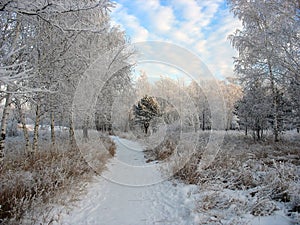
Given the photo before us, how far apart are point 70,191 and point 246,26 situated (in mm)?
13097

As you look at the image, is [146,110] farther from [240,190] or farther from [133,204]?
[133,204]

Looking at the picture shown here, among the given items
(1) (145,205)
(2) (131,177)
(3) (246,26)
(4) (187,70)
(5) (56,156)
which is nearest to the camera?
(1) (145,205)

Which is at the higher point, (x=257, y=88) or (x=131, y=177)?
(x=257, y=88)

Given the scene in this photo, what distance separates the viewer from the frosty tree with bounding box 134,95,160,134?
2480cm

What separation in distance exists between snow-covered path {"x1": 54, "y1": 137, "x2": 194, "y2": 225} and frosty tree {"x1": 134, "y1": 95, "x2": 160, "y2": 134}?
18.8 m

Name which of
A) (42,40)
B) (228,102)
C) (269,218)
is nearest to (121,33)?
(42,40)

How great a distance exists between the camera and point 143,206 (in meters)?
4.16

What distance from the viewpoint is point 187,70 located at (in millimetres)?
9055

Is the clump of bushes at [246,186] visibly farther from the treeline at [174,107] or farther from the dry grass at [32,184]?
the treeline at [174,107]

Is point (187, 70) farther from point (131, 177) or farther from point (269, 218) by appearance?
point (269, 218)

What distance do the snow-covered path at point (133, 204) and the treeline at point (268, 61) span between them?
655 cm

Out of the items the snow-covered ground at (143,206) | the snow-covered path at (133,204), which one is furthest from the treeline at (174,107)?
the snow-covered ground at (143,206)

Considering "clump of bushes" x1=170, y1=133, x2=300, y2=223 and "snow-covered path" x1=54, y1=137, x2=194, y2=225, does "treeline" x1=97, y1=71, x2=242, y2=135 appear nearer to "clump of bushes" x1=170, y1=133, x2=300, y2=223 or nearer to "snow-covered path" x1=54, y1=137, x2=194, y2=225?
"clump of bushes" x1=170, y1=133, x2=300, y2=223

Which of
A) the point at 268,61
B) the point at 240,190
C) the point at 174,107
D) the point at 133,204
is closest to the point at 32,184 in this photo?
the point at 133,204
